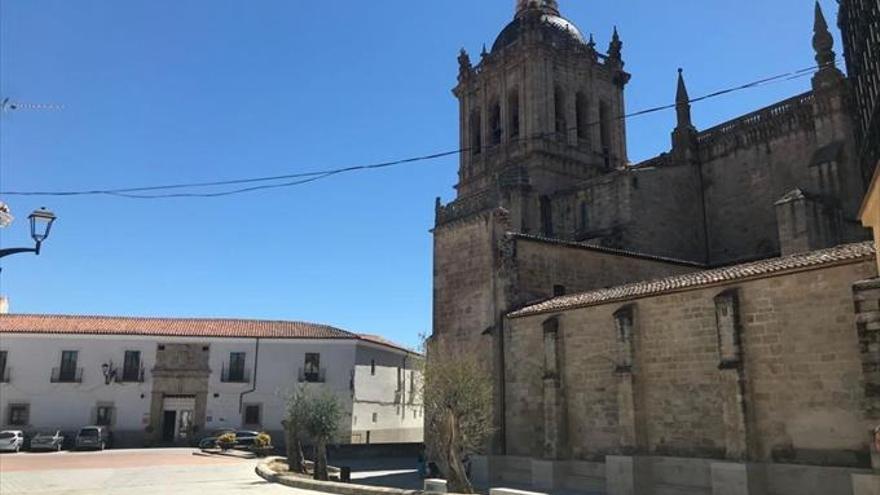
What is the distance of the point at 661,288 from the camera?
17.1 meters

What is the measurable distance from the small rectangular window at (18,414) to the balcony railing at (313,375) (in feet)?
46.9

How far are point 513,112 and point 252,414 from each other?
22806 millimetres

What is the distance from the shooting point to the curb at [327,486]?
14.9 metres

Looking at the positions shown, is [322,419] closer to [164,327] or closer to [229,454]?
[229,454]

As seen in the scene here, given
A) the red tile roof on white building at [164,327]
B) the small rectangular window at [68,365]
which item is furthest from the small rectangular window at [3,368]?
the small rectangular window at [68,365]

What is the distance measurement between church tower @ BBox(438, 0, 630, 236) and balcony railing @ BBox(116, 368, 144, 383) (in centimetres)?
2081

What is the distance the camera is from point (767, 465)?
1441 cm

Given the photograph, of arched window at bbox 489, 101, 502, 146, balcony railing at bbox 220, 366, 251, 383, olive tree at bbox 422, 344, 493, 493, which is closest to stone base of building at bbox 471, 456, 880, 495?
olive tree at bbox 422, 344, 493, 493

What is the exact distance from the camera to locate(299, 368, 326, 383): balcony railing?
40.4 meters

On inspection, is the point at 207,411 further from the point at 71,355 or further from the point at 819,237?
the point at 819,237

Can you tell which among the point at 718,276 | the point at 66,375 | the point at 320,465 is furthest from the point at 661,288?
the point at 66,375

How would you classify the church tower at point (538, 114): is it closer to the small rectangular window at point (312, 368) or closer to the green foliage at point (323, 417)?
the green foliage at point (323, 417)

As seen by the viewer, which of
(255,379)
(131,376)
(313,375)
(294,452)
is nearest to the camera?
(294,452)

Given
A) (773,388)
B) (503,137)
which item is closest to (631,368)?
(773,388)
